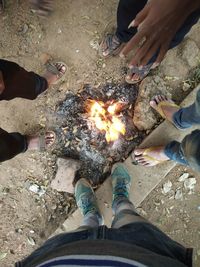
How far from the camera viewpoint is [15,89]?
8.03 ft

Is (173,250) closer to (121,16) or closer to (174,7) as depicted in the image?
(174,7)

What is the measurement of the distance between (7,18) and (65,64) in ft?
1.91

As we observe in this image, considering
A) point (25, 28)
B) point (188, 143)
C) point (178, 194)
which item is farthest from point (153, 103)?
point (25, 28)

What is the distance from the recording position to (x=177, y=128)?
291cm

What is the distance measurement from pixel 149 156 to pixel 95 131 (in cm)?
47

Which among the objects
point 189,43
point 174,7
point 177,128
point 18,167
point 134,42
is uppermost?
point 174,7

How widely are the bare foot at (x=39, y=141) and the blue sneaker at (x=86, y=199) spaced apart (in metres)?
0.39

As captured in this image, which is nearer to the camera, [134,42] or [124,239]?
[134,42]

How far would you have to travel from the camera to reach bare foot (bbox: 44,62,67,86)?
2.88 metres

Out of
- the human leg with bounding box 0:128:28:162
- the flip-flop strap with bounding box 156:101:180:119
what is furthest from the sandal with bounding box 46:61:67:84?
the flip-flop strap with bounding box 156:101:180:119

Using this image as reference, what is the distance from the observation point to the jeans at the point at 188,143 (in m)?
2.27

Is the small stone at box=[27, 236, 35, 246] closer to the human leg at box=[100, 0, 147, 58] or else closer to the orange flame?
the orange flame

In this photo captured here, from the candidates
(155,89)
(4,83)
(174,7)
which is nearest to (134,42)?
(174,7)

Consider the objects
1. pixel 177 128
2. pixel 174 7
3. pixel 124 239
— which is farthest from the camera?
pixel 177 128
